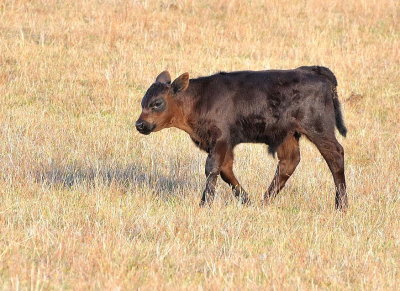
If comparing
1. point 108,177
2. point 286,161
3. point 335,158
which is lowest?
point 108,177

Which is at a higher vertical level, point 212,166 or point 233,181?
point 212,166

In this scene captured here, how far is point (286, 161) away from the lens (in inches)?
380

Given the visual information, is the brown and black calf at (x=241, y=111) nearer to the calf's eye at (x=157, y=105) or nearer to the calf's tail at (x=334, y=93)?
the calf's eye at (x=157, y=105)

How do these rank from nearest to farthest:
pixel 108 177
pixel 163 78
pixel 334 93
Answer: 1. pixel 163 78
2. pixel 334 93
3. pixel 108 177

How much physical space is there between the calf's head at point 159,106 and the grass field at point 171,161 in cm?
76

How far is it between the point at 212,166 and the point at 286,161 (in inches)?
47.7

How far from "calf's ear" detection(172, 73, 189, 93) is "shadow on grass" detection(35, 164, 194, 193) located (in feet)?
3.76

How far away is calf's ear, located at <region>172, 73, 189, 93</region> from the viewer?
889cm

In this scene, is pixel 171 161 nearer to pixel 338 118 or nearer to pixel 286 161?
pixel 286 161

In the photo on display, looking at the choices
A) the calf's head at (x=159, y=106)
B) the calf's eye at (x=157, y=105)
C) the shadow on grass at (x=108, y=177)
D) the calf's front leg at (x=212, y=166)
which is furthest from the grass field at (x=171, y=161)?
the calf's eye at (x=157, y=105)

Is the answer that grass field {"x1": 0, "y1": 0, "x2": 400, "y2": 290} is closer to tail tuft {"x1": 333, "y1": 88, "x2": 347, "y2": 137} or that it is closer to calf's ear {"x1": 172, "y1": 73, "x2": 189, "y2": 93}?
tail tuft {"x1": 333, "y1": 88, "x2": 347, "y2": 137}

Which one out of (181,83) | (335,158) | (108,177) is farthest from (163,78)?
(335,158)

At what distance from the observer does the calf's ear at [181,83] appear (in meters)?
8.89

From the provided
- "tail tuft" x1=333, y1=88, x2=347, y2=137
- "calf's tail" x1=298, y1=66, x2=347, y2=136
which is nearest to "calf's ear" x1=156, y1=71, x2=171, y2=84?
"calf's tail" x1=298, y1=66, x2=347, y2=136
